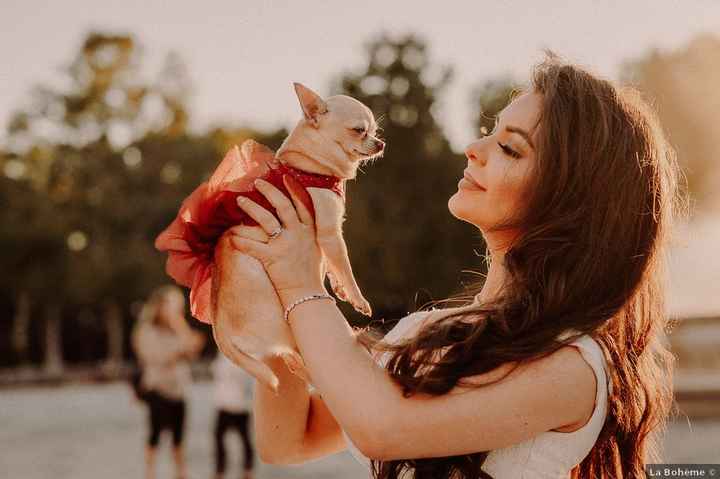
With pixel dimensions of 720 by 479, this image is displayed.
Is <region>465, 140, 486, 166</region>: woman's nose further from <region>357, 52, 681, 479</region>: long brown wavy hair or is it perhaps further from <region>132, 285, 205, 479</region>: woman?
<region>132, 285, 205, 479</region>: woman

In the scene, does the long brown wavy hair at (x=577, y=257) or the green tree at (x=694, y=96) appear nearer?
the long brown wavy hair at (x=577, y=257)

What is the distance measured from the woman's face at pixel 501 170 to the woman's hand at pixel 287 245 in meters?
0.35

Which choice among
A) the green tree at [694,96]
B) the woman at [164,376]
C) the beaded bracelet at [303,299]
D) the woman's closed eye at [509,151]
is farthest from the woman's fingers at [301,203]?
the green tree at [694,96]

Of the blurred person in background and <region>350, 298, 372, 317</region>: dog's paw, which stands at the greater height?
<region>350, 298, 372, 317</region>: dog's paw

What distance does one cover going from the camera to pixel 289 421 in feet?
7.68

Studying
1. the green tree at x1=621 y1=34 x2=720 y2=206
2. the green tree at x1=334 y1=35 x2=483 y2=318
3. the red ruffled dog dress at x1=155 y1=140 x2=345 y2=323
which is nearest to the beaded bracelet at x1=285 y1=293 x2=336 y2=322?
Result: the red ruffled dog dress at x1=155 y1=140 x2=345 y2=323

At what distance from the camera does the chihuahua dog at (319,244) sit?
2.20 meters

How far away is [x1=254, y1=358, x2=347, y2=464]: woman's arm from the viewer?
2330 millimetres

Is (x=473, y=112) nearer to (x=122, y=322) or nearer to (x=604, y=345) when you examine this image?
(x=122, y=322)

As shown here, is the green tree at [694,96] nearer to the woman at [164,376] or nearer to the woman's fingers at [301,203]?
the woman at [164,376]

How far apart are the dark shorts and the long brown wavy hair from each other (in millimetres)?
7669

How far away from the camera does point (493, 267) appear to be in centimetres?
235

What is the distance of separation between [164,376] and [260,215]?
25.2 feet

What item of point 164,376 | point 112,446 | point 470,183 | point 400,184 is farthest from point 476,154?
point 400,184
